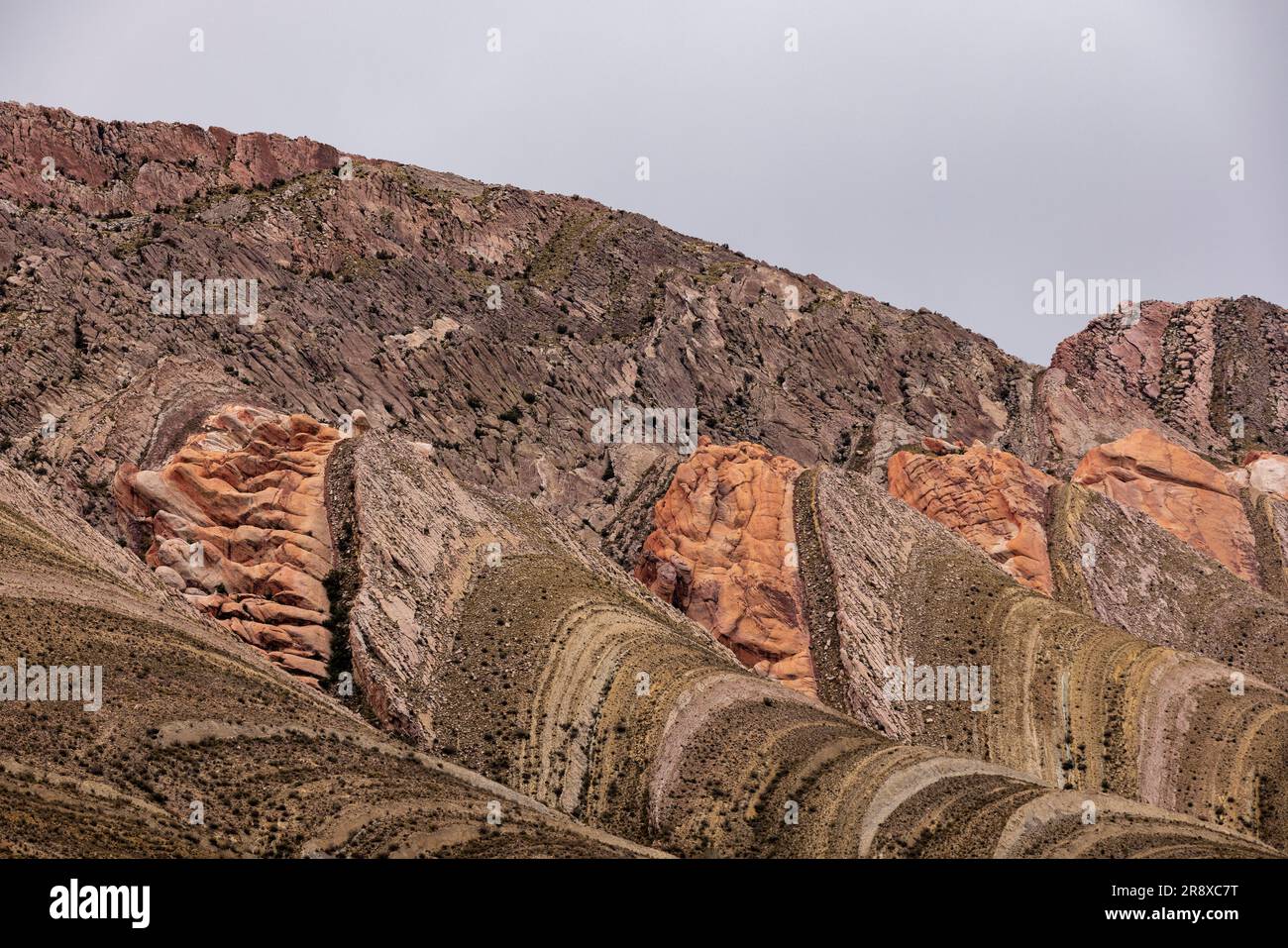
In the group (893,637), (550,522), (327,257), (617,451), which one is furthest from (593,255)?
(893,637)

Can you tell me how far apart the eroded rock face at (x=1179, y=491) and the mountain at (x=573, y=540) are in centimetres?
39

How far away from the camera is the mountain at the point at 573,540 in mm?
65438

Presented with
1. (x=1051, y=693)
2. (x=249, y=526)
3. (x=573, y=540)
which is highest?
(x=249, y=526)

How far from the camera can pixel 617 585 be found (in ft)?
313

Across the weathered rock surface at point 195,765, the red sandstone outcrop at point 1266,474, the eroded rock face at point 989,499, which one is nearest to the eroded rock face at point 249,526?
the weathered rock surface at point 195,765

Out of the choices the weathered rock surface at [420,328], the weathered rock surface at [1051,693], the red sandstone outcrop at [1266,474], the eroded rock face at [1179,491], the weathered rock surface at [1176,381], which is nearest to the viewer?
the weathered rock surface at [1051,693]

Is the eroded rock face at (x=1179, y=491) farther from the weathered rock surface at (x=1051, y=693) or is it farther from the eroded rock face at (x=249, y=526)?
the eroded rock face at (x=249, y=526)

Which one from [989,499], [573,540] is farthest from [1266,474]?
[573,540]

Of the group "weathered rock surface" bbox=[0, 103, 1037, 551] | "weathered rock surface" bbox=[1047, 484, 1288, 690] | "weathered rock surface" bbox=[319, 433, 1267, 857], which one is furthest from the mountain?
"weathered rock surface" bbox=[0, 103, 1037, 551]

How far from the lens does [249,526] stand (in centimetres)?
8894

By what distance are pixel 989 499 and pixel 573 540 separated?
3723 cm

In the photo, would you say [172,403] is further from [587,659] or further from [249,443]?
[587,659]

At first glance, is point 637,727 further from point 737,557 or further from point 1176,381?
point 1176,381

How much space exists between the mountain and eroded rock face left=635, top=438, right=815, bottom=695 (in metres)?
0.31
